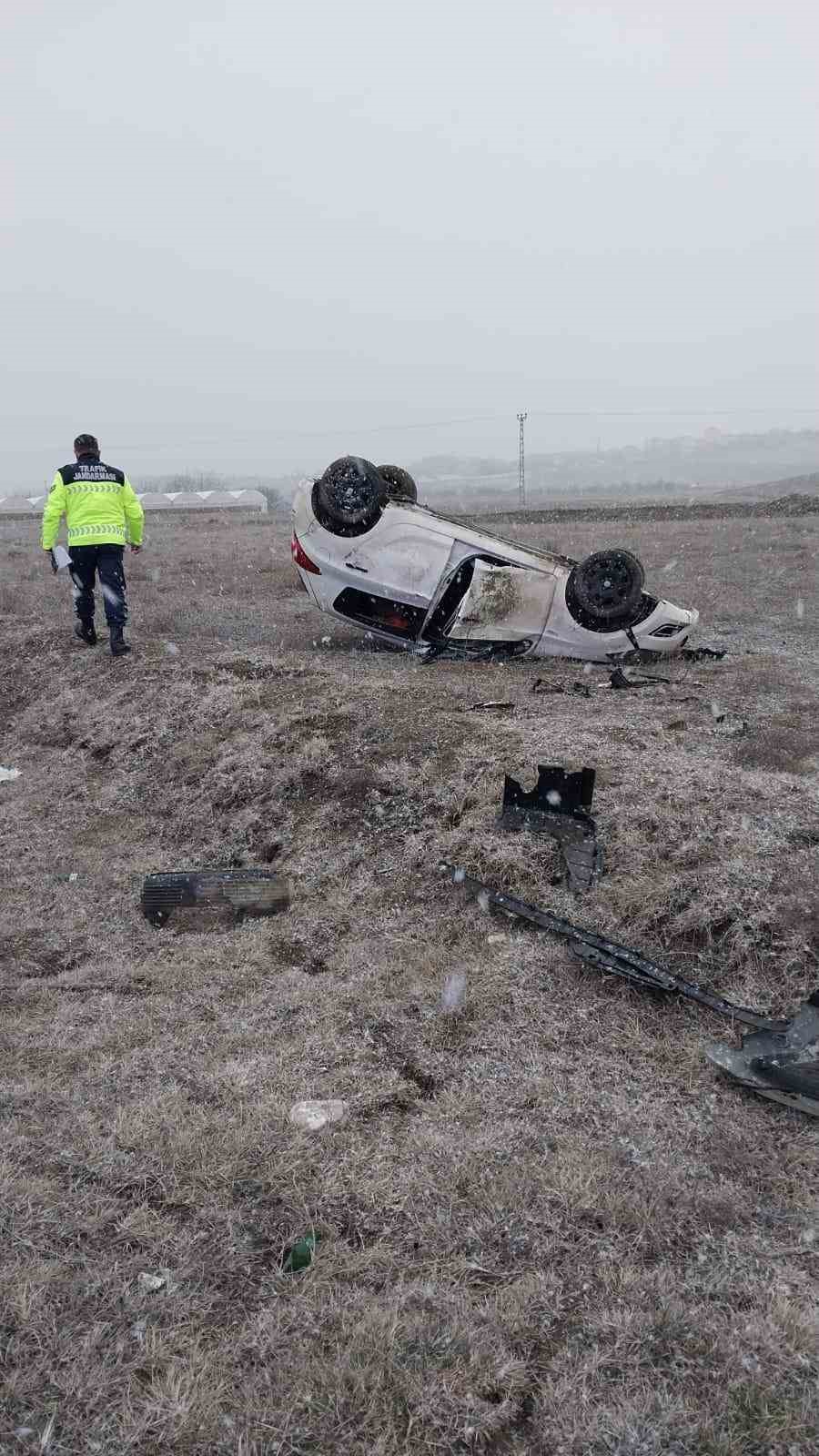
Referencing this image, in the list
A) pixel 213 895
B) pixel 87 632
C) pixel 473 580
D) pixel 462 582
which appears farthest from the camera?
pixel 87 632

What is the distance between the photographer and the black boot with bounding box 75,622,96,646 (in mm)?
7616

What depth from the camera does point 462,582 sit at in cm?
668

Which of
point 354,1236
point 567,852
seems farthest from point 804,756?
point 354,1236

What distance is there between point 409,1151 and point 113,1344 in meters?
0.87

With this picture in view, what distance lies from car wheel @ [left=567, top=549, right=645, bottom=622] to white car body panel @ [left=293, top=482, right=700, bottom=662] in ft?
0.50

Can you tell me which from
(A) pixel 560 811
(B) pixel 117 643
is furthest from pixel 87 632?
(A) pixel 560 811

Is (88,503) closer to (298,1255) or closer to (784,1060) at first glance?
(298,1255)

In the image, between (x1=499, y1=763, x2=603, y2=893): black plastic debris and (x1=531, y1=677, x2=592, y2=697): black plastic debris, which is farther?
(x1=531, y1=677, x2=592, y2=697): black plastic debris

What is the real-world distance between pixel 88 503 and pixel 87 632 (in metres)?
1.32

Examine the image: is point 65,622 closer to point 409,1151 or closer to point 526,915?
point 526,915

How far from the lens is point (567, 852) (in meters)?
3.73

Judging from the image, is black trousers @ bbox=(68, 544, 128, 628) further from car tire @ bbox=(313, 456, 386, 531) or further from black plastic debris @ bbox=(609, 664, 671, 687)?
black plastic debris @ bbox=(609, 664, 671, 687)

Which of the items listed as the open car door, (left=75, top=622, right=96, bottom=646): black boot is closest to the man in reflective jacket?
(left=75, top=622, right=96, bottom=646): black boot

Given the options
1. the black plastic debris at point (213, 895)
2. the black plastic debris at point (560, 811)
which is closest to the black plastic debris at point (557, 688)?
the black plastic debris at point (560, 811)
